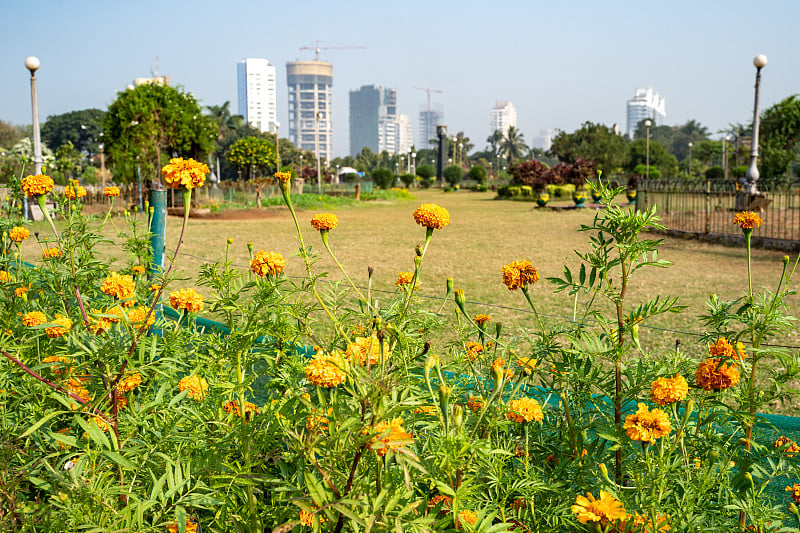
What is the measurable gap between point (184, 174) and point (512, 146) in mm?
92904

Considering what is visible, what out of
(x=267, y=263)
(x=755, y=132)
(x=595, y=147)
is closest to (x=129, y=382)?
(x=267, y=263)

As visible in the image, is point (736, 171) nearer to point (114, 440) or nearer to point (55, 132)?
point (114, 440)

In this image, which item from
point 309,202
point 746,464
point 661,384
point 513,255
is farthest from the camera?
point 309,202

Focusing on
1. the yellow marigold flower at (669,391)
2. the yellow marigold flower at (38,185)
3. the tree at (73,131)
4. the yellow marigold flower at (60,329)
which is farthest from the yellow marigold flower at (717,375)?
the tree at (73,131)

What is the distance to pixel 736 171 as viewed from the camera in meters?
37.1

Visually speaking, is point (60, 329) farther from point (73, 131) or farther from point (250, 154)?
point (73, 131)

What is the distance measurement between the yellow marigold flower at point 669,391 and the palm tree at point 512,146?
299ft

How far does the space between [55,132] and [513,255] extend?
291ft

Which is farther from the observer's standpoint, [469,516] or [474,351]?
[474,351]

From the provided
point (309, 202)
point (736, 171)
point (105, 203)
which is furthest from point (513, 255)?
point (736, 171)

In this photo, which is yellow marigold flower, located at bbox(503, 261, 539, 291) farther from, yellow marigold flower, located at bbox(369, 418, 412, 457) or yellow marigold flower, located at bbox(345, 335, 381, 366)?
yellow marigold flower, located at bbox(369, 418, 412, 457)

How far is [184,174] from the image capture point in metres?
1.36

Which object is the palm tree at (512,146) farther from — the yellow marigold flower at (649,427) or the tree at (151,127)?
the yellow marigold flower at (649,427)

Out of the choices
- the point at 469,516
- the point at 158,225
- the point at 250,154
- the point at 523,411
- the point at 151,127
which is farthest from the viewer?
the point at 250,154
